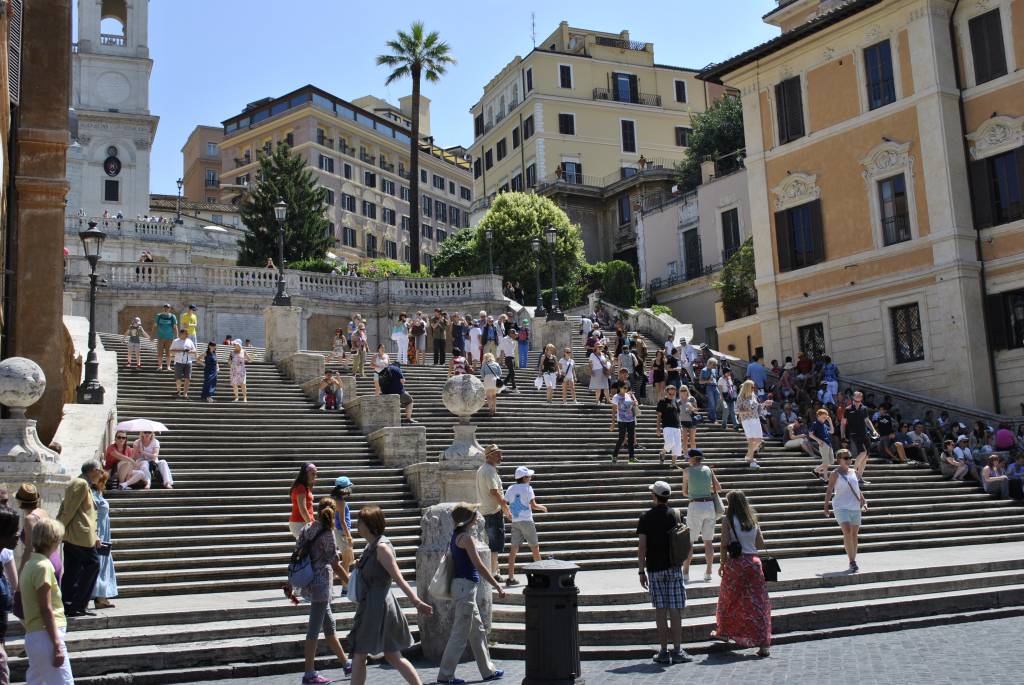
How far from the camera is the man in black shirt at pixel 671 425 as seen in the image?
2038 cm

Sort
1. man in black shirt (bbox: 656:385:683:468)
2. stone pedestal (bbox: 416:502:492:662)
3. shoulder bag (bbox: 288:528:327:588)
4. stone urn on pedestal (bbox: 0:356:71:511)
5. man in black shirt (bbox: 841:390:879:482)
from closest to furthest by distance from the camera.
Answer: shoulder bag (bbox: 288:528:327:588), stone pedestal (bbox: 416:502:492:662), stone urn on pedestal (bbox: 0:356:71:511), man in black shirt (bbox: 656:385:683:468), man in black shirt (bbox: 841:390:879:482)

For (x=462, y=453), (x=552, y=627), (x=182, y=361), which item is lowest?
(x=552, y=627)

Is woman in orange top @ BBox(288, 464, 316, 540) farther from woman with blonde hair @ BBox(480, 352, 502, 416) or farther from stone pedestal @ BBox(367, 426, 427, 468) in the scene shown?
woman with blonde hair @ BBox(480, 352, 502, 416)

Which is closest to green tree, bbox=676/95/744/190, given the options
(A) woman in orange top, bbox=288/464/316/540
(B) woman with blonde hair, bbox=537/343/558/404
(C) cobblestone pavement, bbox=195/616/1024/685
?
(B) woman with blonde hair, bbox=537/343/558/404

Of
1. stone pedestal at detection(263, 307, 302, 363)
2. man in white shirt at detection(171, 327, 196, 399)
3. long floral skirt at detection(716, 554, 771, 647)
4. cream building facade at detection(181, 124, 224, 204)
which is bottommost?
long floral skirt at detection(716, 554, 771, 647)

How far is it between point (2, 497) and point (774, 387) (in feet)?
67.6

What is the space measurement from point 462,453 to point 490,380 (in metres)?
8.36

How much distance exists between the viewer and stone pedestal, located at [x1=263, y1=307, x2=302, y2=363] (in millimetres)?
27078

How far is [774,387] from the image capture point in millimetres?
27656

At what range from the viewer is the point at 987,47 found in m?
28.4

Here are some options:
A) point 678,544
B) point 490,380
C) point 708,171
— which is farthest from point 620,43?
point 678,544

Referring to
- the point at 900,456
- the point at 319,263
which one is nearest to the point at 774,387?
the point at 900,456

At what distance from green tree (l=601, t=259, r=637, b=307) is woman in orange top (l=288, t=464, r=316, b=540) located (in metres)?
38.3

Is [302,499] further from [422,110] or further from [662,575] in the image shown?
[422,110]
